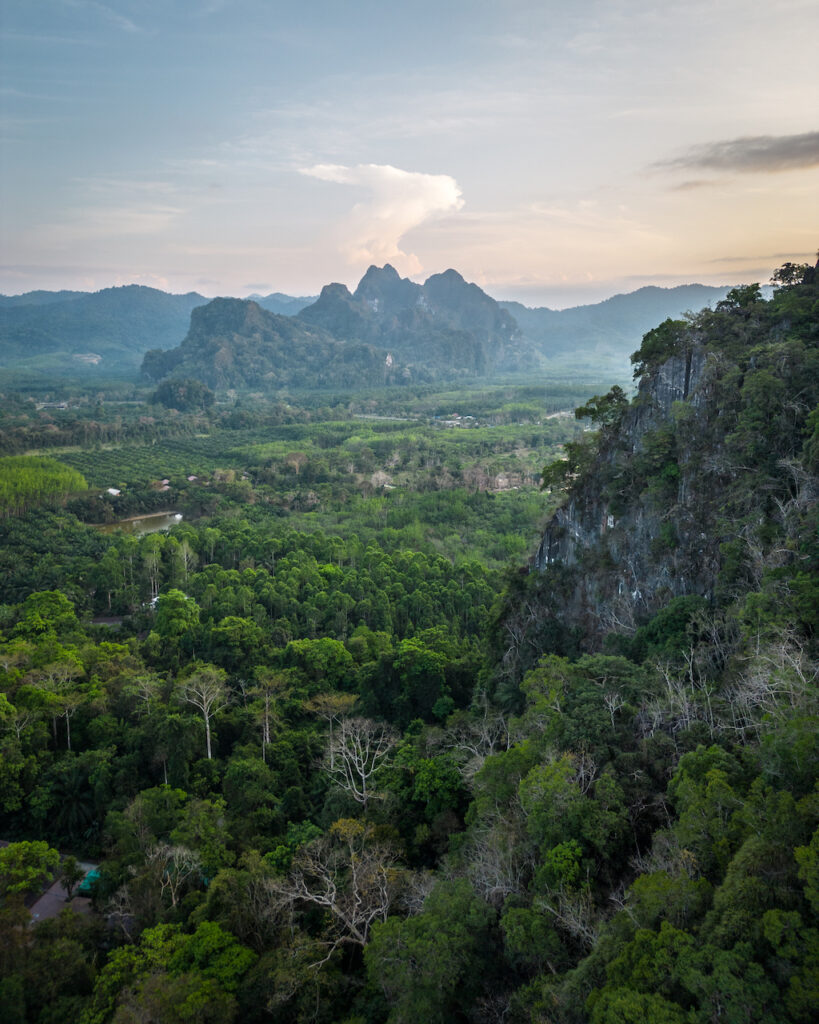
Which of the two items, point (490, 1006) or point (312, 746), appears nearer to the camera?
point (490, 1006)

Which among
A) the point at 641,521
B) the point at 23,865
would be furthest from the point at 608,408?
the point at 23,865

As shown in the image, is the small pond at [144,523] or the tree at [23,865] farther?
the small pond at [144,523]

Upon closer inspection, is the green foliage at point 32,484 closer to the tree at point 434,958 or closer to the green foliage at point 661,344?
the green foliage at point 661,344

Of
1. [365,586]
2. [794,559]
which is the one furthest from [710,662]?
[365,586]

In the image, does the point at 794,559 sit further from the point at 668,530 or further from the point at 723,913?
the point at 723,913

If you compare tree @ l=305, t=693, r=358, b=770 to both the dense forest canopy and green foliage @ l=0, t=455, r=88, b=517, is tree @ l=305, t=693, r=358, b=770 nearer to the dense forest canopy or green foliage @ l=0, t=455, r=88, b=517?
the dense forest canopy

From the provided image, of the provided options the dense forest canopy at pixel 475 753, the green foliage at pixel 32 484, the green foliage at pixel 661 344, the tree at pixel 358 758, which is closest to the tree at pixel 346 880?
the dense forest canopy at pixel 475 753

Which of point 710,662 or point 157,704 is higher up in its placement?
point 710,662
